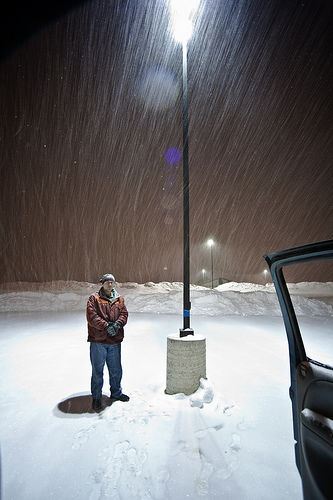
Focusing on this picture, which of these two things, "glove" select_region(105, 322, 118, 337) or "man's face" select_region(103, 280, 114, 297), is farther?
"man's face" select_region(103, 280, 114, 297)

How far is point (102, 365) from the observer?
418cm

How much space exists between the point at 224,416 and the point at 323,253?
3.19 meters

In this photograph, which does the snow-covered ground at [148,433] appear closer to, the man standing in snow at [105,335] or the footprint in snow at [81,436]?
the footprint in snow at [81,436]

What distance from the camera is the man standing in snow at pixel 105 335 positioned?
409 centimetres

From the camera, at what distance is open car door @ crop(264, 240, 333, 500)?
56.3 inches

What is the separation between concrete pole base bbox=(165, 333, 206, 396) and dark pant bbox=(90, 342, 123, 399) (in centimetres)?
85

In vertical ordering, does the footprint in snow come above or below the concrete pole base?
below

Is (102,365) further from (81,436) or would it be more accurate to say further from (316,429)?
(316,429)

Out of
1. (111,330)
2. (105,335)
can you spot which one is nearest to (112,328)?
(111,330)

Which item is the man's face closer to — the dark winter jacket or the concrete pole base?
the dark winter jacket

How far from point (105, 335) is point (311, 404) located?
3071 millimetres

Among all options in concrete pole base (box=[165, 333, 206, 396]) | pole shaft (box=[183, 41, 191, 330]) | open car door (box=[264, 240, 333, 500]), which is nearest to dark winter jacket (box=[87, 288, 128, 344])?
concrete pole base (box=[165, 333, 206, 396])

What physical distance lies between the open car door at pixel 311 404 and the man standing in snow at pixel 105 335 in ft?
9.06

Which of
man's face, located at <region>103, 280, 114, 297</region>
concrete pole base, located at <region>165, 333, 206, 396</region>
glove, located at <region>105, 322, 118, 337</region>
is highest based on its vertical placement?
man's face, located at <region>103, 280, 114, 297</region>
